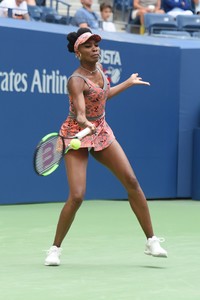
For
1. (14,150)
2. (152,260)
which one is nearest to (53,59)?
Result: (14,150)

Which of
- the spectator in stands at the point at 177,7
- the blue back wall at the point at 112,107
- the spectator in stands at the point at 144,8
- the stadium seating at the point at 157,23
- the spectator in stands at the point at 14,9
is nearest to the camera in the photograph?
the blue back wall at the point at 112,107

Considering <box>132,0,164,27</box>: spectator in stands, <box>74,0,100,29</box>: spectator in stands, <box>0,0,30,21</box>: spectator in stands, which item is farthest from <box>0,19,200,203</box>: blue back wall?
<box>132,0,164,27</box>: spectator in stands

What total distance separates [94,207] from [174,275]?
5.43 meters

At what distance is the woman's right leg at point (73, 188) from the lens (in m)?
7.07

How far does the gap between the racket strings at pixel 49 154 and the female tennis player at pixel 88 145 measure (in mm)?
87

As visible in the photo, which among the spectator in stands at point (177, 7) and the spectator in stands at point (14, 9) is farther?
the spectator in stands at point (177, 7)

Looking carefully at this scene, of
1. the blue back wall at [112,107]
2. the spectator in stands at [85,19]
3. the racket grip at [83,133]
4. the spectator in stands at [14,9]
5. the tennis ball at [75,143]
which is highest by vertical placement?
the racket grip at [83,133]

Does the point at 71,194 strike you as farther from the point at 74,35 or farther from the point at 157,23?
the point at 157,23

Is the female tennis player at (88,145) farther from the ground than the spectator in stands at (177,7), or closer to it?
farther from the ground

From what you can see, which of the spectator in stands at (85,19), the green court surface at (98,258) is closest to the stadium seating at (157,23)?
the spectator in stands at (85,19)

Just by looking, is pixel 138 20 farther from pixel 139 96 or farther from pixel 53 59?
pixel 53 59

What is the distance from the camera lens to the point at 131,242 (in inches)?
341

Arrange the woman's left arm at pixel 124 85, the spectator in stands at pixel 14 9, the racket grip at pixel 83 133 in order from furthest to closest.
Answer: the spectator in stands at pixel 14 9
the woman's left arm at pixel 124 85
the racket grip at pixel 83 133

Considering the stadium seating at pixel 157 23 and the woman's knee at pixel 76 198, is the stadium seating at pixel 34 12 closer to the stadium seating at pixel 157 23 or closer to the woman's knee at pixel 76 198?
the stadium seating at pixel 157 23
